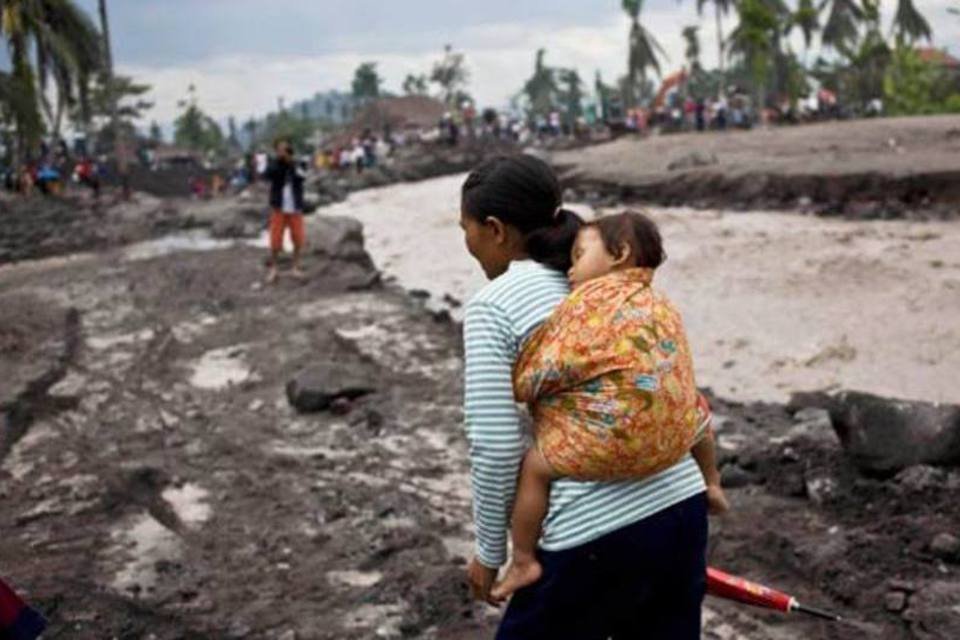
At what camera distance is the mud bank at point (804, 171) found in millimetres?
14047

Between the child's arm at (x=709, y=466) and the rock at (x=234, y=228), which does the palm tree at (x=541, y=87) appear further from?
the child's arm at (x=709, y=466)

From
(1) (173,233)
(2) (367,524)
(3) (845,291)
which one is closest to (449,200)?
(1) (173,233)

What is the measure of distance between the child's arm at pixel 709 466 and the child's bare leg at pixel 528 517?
0.45 metres

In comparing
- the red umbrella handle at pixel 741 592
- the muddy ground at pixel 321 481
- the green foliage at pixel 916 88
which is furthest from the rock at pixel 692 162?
the red umbrella handle at pixel 741 592

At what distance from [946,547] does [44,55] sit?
25282 mm

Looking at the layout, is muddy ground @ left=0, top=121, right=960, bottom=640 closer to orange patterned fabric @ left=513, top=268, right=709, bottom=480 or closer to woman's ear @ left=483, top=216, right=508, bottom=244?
orange patterned fabric @ left=513, top=268, right=709, bottom=480

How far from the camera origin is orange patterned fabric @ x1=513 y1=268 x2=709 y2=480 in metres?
1.95

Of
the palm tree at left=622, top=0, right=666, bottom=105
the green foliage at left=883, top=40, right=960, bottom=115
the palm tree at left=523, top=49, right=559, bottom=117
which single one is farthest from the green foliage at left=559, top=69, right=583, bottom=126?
the green foliage at left=883, top=40, right=960, bottom=115

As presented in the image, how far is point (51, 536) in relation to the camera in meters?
4.94

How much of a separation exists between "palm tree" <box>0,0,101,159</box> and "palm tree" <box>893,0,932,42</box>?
3049 centimetres

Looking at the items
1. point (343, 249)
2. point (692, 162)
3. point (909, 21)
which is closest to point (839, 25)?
point (909, 21)

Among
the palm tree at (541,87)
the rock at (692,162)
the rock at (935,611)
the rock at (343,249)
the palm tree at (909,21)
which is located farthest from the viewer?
the palm tree at (541,87)

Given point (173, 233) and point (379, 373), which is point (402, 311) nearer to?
point (379, 373)

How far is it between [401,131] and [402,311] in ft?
149
